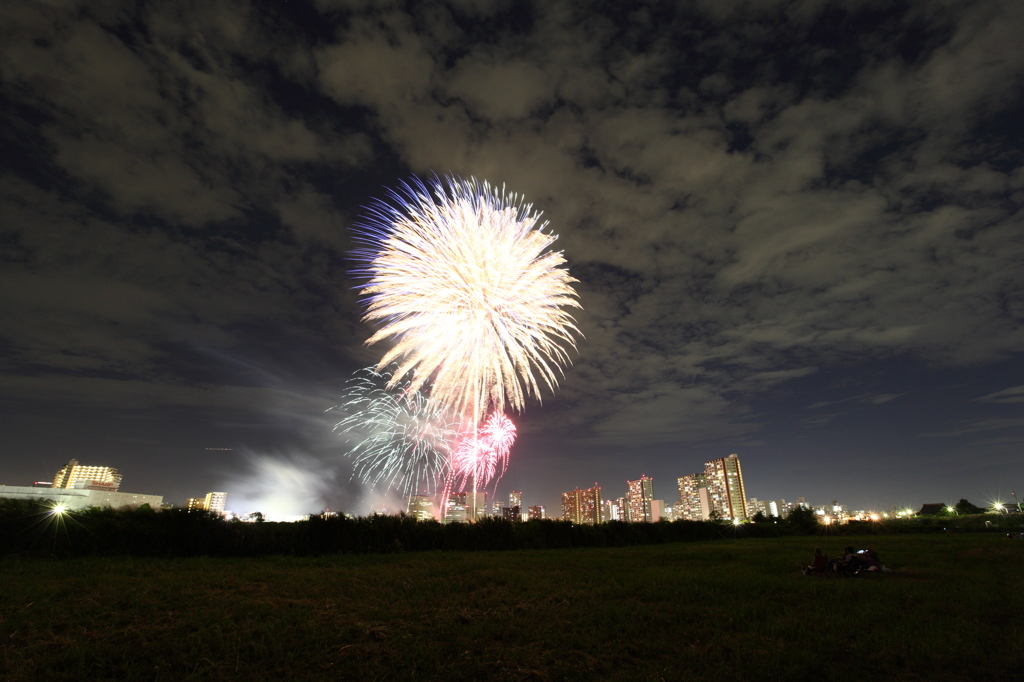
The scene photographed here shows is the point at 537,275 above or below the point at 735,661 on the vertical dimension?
above

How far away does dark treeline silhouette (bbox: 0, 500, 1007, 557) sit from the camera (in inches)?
670

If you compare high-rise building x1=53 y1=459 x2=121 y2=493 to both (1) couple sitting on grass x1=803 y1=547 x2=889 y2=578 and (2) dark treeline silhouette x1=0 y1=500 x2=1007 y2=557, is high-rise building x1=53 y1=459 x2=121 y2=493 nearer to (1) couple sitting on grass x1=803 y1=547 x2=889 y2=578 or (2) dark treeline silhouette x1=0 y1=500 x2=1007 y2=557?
(2) dark treeline silhouette x1=0 y1=500 x2=1007 y2=557

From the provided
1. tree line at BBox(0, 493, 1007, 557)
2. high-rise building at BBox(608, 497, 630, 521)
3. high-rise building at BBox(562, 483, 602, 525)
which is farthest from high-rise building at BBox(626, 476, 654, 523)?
tree line at BBox(0, 493, 1007, 557)

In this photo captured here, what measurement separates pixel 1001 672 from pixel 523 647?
7.41 meters

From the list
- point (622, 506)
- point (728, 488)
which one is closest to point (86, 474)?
point (622, 506)

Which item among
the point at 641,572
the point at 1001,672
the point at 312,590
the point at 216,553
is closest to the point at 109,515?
the point at 216,553

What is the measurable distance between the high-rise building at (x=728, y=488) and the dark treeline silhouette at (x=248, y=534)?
14559 cm

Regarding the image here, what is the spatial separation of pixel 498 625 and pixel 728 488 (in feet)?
572

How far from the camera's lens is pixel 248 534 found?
66.6ft

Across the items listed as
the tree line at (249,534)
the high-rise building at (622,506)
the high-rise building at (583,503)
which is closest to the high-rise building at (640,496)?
the high-rise building at (622,506)

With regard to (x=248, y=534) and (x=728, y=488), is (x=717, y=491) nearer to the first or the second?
(x=728, y=488)

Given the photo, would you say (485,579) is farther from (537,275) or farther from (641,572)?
(537,275)

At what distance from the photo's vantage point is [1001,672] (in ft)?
22.8

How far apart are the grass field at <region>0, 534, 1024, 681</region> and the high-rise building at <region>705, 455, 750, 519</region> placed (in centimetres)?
15984
